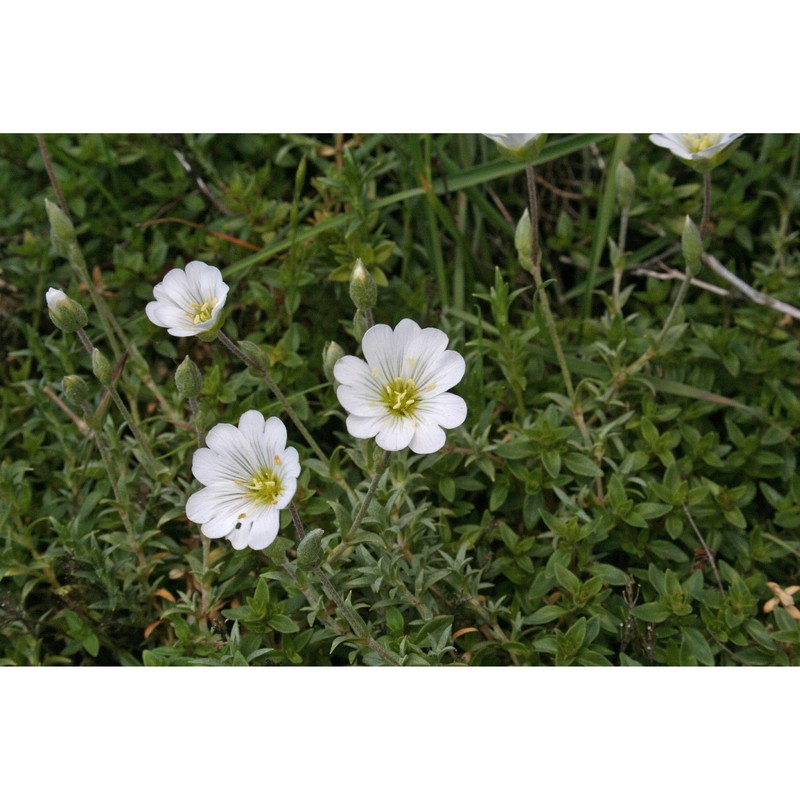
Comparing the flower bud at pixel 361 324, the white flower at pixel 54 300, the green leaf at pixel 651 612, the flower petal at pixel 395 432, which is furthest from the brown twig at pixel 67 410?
the green leaf at pixel 651 612

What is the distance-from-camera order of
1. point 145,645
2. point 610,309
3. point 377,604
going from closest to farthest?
point 377,604
point 145,645
point 610,309

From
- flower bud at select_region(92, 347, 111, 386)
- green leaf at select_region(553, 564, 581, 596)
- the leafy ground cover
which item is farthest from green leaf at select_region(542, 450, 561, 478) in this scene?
flower bud at select_region(92, 347, 111, 386)

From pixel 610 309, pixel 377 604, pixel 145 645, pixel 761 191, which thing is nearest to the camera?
pixel 377 604

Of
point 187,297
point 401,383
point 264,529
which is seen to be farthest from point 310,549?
point 187,297

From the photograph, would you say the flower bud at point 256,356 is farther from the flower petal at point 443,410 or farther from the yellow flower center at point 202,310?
the flower petal at point 443,410

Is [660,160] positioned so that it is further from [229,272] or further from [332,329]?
[229,272]

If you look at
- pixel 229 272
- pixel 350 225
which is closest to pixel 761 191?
pixel 350 225

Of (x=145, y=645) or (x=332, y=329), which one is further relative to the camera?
(x=332, y=329)

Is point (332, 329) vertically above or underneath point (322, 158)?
underneath
